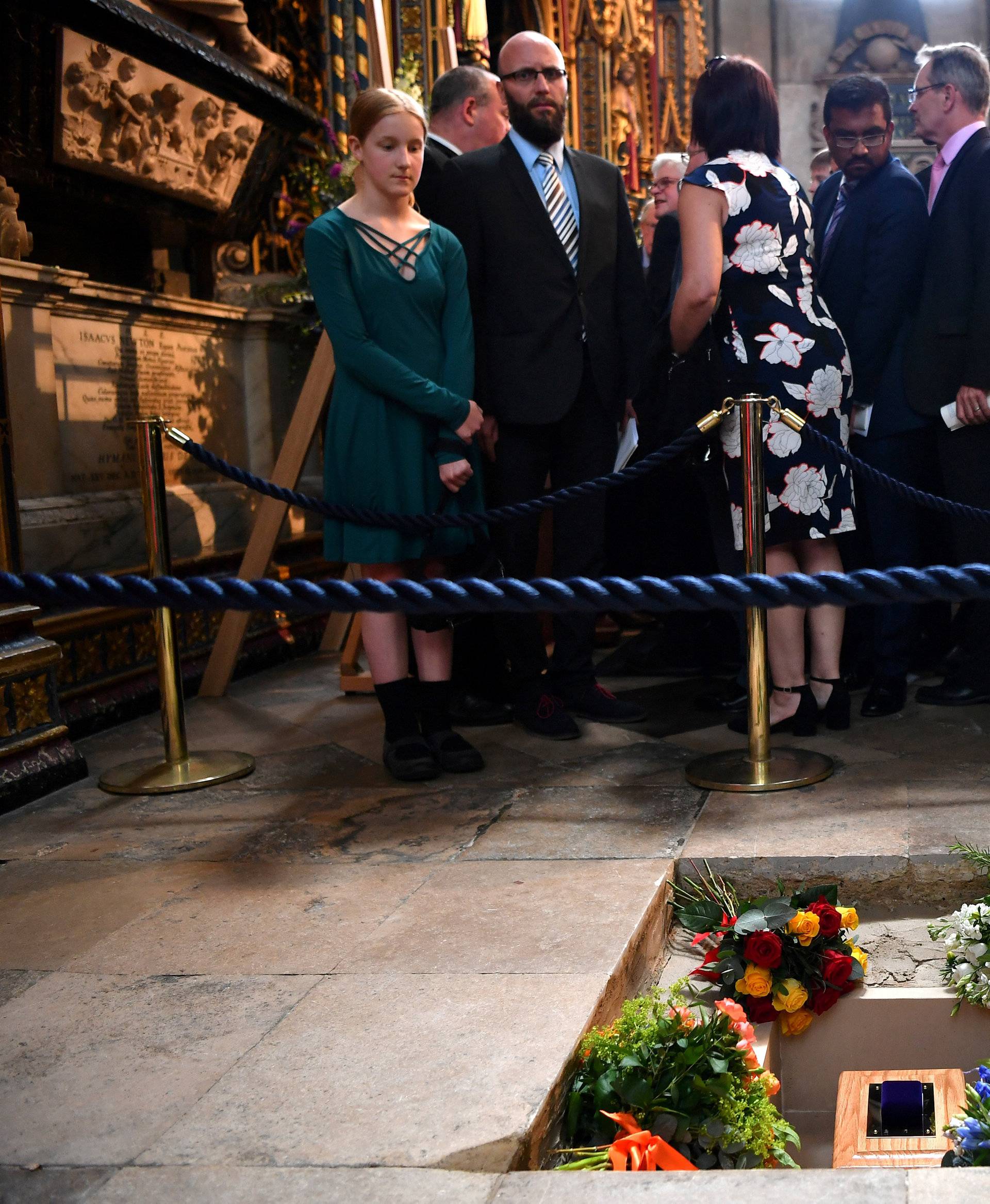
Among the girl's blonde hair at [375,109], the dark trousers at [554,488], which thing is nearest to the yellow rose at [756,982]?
the dark trousers at [554,488]

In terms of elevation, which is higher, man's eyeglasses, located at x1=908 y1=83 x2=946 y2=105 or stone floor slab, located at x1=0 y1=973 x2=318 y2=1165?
man's eyeglasses, located at x1=908 y1=83 x2=946 y2=105

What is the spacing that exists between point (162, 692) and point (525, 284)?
1576 millimetres

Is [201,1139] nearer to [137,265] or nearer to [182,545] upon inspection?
[182,545]

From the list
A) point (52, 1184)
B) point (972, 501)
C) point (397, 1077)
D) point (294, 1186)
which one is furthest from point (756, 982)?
point (972, 501)

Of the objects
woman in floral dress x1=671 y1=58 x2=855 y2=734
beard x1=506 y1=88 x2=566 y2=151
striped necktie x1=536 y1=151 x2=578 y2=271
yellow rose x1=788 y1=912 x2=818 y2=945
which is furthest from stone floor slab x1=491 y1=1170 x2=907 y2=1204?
beard x1=506 y1=88 x2=566 y2=151

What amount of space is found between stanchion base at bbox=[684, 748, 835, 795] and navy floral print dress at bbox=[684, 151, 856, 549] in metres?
0.61

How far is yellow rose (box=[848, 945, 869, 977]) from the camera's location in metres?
2.53

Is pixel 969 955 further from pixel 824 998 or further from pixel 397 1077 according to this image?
pixel 397 1077

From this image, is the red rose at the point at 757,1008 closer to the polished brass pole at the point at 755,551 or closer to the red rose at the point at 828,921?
the red rose at the point at 828,921

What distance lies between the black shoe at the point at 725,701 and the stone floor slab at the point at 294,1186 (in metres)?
2.67

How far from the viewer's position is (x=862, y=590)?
80.4 inches

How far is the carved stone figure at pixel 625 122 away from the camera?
44.7 feet

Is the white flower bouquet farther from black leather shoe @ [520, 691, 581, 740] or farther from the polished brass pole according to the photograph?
black leather shoe @ [520, 691, 581, 740]

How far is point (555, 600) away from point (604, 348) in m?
1.96
